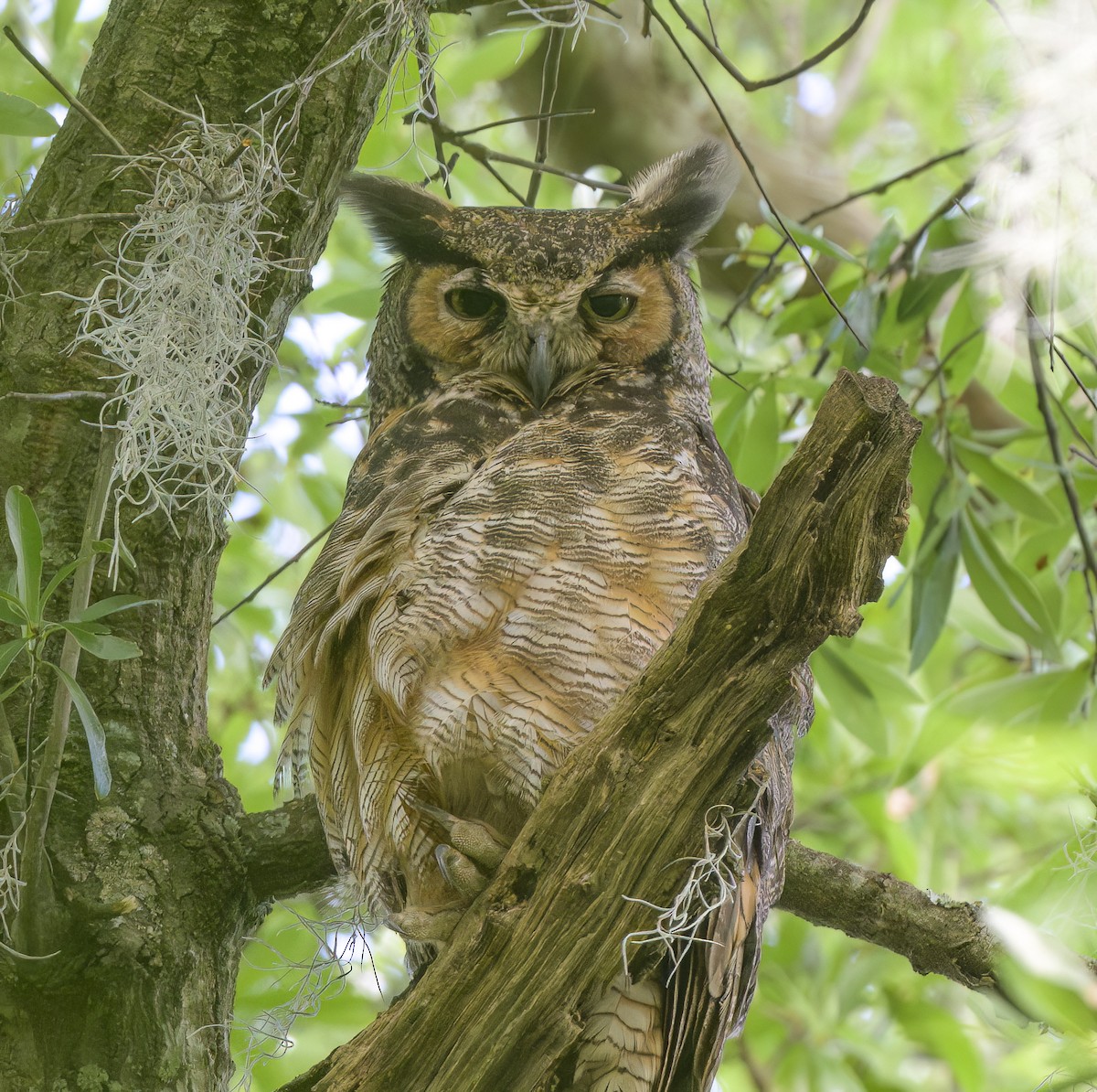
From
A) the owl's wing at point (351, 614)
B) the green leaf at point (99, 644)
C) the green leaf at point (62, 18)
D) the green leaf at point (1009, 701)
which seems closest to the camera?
the green leaf at point (99, 644)

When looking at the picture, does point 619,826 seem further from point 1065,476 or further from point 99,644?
point 1065,476

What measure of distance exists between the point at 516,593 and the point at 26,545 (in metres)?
0.55

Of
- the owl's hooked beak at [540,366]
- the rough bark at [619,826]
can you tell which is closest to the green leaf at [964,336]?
the owl's hooked beak at [540,366]

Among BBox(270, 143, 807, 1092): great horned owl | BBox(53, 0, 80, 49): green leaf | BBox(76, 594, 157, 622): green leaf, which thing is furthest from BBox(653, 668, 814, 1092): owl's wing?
BBox(53, 0, 80, 49): green leaf

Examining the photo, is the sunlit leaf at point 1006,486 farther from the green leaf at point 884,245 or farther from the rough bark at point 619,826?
the rough bark at point 619,826

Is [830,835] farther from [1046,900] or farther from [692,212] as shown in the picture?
[692,212]

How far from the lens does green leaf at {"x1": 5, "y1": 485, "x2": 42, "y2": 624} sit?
128 cm

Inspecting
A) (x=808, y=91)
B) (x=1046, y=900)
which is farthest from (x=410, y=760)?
(x=808, y=91)

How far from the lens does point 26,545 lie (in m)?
1.29

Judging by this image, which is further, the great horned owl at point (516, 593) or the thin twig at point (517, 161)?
the thin twig at point (517, 161)

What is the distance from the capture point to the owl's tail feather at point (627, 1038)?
4.63 ft

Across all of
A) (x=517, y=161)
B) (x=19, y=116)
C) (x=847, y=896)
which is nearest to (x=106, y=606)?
(x=19, y=116)

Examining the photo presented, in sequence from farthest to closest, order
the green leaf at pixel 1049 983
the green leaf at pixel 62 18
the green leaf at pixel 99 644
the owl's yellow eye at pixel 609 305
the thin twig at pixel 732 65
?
the green leaf at pixel 62 18 → the owl's yellow eye at pixel 609 305 → the thin twig at pixel 732 65 → the green leaf at pixel 99 644 → the green leaf at pixel 1049 983

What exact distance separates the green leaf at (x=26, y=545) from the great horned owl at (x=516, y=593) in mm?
387
